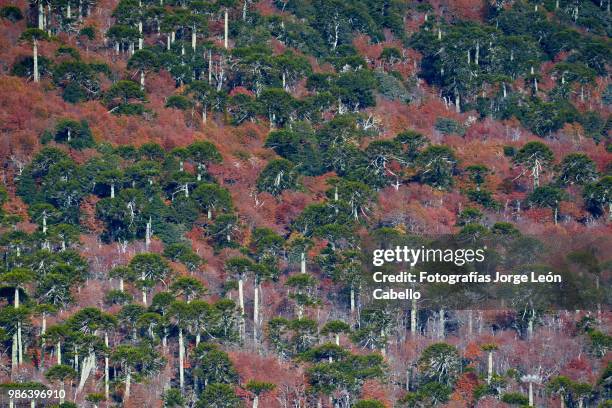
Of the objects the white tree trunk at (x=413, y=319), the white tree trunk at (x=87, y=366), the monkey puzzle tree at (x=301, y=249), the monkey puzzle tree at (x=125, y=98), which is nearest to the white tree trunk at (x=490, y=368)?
the white tree trunk at (x=413, y=319)

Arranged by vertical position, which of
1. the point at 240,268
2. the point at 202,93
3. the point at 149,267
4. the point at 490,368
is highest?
the point at 202,93

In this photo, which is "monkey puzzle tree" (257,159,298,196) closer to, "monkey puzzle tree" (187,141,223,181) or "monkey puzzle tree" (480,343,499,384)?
"monkey puzzle tree" (187,141,223,181)

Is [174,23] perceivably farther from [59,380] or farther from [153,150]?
[59,380]

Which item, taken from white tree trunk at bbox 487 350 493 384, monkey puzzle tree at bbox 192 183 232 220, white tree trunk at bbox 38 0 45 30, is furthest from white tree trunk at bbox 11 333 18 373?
white tree trunk at bbox 38 0 45 30

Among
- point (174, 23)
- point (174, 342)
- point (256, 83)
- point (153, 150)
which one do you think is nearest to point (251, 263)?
point (174, 342)

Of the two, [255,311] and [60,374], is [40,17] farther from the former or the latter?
[60,374]

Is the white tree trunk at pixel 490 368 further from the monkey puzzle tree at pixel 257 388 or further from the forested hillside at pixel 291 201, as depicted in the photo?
the monkey puzzle tree at pixel 257 388

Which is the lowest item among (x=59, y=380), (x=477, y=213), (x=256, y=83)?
(x=59, y=380)

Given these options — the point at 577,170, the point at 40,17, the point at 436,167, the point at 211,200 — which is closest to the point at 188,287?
the point at 211,200
